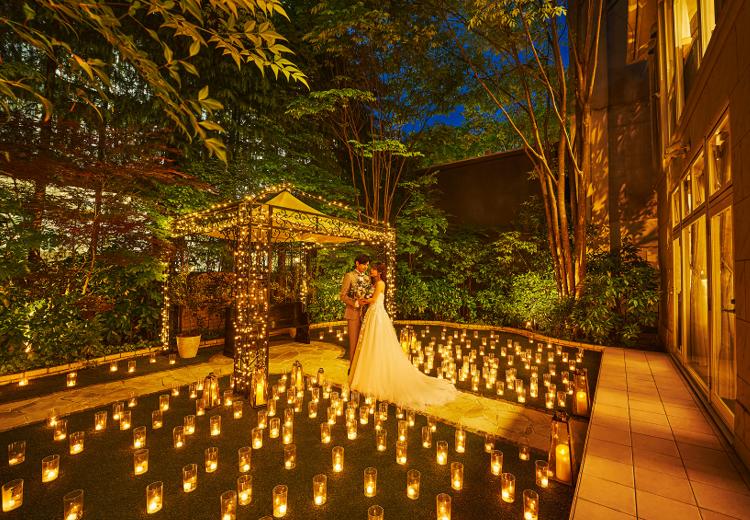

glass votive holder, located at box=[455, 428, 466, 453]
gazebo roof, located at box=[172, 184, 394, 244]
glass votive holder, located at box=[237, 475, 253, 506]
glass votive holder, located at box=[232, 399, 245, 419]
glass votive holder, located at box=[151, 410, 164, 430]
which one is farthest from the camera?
gazebo roof, located at box=[172, 184, 394, 244]

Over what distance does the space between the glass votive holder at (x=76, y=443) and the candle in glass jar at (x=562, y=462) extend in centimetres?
466

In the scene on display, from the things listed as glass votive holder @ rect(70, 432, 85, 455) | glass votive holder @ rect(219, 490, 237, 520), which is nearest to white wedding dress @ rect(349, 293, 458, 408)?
glass votive holder @ rect(219, 490, 237, 520)

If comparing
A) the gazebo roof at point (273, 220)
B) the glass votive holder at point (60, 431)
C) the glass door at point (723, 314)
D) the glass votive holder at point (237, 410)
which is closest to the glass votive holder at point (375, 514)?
the glass votive holder at point (237, 410)

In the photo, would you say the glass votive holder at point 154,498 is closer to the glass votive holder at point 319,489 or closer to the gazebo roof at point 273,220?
the glass votive holder at point 319,489

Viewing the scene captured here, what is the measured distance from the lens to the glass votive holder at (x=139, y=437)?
3.54 meters

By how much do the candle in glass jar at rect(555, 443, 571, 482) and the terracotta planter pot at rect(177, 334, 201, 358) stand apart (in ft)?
22.2

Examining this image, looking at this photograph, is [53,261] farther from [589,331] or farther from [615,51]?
[615,51]

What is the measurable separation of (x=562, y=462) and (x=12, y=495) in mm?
4482

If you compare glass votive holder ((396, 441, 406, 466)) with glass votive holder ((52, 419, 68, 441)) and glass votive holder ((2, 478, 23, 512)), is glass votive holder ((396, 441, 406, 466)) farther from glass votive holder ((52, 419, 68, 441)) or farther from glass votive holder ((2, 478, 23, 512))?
glass votive holder ((52, 419, 68, 441))

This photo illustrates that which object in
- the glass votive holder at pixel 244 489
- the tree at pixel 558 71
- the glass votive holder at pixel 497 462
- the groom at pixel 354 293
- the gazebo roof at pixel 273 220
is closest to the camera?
the glass votive holder at pixel 244 489

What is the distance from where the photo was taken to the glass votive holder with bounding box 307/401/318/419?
436 cm

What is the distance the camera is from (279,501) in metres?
2.57

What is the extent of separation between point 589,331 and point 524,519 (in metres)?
7.11

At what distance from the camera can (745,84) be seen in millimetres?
3199
